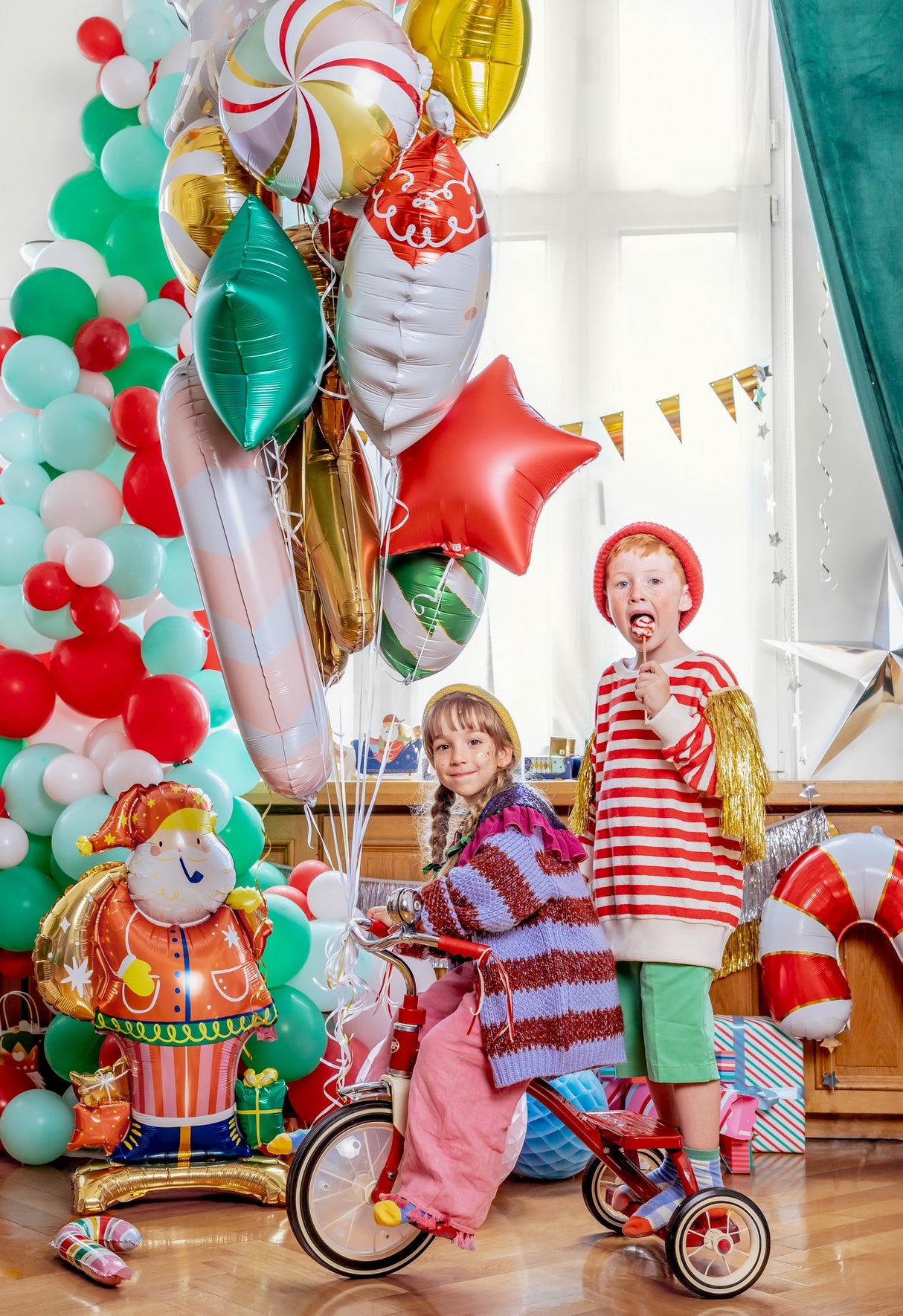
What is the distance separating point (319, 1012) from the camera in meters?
2.07

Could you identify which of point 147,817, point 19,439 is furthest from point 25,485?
point 147,817

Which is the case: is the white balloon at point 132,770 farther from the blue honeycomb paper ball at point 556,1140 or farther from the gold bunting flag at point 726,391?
the gold bunting flag at point 726,391

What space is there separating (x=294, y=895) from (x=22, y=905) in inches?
17.6

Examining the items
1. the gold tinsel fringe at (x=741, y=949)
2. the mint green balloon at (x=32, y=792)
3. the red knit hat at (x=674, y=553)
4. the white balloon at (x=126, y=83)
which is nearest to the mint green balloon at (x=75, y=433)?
the mint green balloon at (x=32, y=792)

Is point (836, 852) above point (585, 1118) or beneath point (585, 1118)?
above

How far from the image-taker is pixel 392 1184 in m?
1.44

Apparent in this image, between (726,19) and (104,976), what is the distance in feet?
8.25

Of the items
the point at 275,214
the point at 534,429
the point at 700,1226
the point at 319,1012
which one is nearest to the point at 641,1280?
the point at 700,1226

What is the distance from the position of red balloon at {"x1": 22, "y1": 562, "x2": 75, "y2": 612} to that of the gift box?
2.66 feet

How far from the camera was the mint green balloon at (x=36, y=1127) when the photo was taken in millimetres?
1991

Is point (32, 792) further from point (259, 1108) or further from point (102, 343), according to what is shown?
point (102, 343)

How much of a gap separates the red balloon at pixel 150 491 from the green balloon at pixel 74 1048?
0.83 metres

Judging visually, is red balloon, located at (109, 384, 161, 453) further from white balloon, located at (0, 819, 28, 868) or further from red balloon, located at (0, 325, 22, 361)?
white balloon, located at (0, 819, 28, 868)

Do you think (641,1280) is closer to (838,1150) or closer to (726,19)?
(838,1150)
